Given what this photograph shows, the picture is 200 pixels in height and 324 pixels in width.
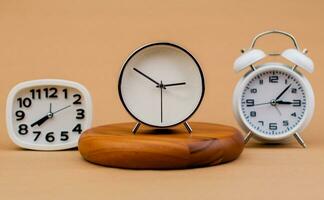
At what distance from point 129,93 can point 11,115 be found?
1.94 ft

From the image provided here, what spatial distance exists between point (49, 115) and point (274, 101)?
101 cm

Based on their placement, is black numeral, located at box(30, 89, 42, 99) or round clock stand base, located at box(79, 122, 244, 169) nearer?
round clock stand base, located at box(79, 122, 244, 169)

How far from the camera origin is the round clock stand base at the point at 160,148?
2.73 metres

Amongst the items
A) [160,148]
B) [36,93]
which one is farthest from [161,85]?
[36,93]

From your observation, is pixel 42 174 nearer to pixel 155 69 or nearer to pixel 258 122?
pixel 155 69

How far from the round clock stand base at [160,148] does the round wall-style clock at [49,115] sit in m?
0.27

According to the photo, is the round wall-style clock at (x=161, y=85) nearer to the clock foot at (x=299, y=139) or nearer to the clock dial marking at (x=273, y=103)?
the clock dial marking at (x=273, y=103)

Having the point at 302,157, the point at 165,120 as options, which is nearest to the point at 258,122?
the point at 302,157

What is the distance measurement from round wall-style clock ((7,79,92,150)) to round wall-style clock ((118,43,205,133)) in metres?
0.33

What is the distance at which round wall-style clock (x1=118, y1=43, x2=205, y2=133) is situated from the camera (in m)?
2.98

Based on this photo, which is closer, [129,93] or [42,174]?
[42,174]

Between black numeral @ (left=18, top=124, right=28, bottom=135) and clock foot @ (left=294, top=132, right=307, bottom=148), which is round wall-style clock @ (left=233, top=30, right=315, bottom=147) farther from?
black numeral @ (left=18, top=124, right=28, bottom=135)

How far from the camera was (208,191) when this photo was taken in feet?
7.91

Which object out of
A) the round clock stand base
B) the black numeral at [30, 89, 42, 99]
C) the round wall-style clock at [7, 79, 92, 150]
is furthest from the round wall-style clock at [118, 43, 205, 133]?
the black numeral at [30, 89, 42, 99]
